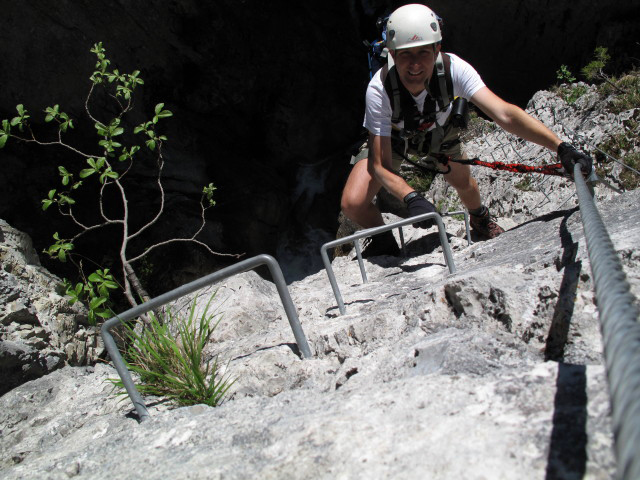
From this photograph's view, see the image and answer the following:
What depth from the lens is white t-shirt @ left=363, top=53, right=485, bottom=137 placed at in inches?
138

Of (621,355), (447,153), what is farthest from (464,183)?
(621,355)

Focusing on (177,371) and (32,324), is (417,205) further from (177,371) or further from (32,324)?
(32,324)

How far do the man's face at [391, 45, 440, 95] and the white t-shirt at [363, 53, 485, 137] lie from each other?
15 centimetres

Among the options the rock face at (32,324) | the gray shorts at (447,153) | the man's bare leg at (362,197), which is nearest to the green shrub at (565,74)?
the gray shorts at (447,153)

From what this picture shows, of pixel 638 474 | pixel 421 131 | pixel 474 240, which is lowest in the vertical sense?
pixel 474 240

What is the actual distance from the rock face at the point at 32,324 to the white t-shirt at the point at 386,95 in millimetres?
2713

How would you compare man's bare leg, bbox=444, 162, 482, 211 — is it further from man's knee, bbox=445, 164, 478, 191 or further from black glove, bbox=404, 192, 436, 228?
black glove, bbox=404, 192, 436, 228

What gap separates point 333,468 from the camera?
4.07 ft

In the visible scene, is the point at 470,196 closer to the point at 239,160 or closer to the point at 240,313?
the point at 240,313

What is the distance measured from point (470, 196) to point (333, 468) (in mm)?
3564

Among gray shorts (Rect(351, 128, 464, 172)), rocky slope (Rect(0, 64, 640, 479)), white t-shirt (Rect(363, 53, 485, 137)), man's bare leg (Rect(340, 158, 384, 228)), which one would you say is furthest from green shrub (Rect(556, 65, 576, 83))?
rocky slope (Rect(0, 64, 640, 479))

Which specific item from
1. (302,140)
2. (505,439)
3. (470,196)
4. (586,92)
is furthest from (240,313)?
(302,140)

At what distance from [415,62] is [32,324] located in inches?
127

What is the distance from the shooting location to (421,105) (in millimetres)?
3689
